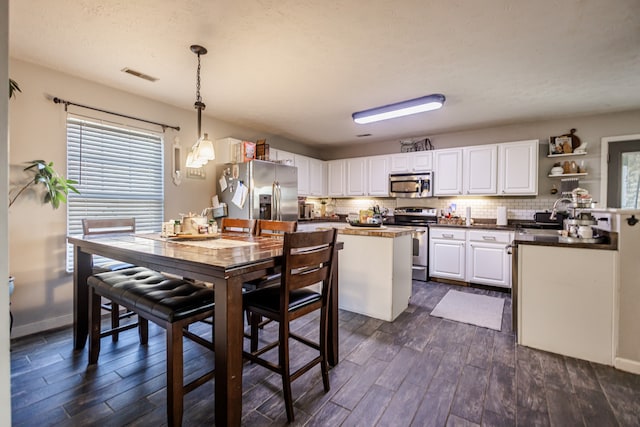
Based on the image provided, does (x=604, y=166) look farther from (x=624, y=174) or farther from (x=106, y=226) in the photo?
(x=106, y=226)

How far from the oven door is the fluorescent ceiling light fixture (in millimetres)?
1758

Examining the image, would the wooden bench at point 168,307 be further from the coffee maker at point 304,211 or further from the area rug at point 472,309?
the coffee maker at point 304,211

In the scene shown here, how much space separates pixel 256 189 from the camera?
373 centimetres

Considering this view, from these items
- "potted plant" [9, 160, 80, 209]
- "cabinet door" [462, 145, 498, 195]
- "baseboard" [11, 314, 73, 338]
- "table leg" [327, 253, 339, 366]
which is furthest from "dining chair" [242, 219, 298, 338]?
"cabinet door" [462, 145, 498, 195]

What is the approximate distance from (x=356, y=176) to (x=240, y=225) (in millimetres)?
3223

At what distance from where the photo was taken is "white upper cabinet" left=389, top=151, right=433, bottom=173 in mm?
→ 4676

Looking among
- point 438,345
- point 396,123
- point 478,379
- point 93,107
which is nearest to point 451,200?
point 396,123

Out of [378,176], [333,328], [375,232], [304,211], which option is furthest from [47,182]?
[378,176]

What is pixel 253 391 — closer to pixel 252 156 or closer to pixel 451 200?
pixel 252 156

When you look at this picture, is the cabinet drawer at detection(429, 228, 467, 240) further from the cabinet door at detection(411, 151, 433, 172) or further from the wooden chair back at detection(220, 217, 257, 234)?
the wooden chair back at detection(220, 217, 257, 234)

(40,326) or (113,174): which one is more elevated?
(113,174)

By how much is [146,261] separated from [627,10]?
10.6 ft

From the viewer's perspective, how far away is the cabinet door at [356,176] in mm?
5340

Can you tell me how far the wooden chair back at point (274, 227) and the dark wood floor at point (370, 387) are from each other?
2.82ft
